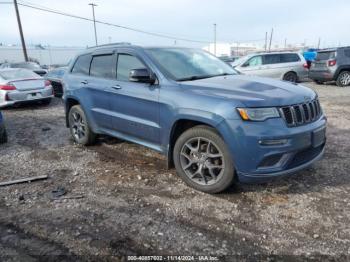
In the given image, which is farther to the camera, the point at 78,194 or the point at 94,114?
the point at 94,114

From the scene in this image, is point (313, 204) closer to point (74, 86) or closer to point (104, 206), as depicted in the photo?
point (104, 206)

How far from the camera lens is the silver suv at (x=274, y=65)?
543 inches

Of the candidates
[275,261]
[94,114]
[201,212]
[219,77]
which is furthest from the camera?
[94,114]

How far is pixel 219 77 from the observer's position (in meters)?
4.26

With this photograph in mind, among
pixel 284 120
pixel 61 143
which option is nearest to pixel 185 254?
pixel 284 120

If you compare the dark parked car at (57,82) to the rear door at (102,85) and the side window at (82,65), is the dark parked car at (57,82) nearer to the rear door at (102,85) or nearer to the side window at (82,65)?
the side window at (82,65)

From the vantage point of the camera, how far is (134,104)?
173 inches

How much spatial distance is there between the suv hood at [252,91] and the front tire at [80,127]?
8.14ft

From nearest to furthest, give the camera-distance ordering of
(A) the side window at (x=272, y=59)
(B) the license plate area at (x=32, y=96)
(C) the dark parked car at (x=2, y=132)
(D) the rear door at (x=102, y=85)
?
(D) the rear door at (x=102, y=85) < (C) the dark parked car at (x=2, y=132) < (B) the license plate area at (x=32, y=96) < (A) the side window at (x=272, y=59)

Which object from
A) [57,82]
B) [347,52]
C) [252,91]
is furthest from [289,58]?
[252,91]

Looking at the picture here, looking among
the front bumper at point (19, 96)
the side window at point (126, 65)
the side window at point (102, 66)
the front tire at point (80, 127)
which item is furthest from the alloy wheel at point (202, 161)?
the front bumper at point (19, 96)

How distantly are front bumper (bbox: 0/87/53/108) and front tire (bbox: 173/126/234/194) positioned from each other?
24.8ft

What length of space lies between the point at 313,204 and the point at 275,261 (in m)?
1.18

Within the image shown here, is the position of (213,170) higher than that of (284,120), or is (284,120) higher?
(284,120)
